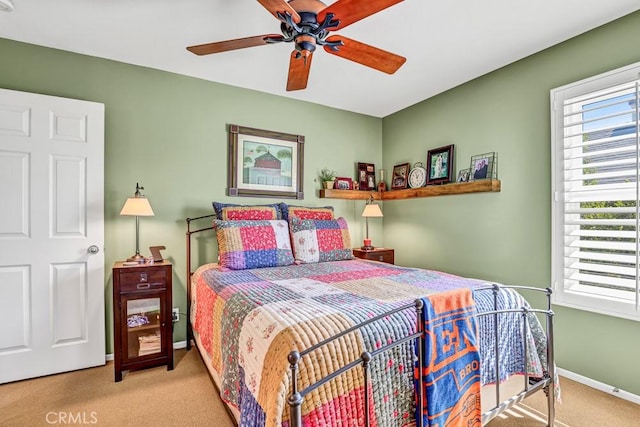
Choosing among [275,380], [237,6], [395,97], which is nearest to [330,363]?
[275,380]

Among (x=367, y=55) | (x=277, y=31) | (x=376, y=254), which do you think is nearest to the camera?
(x=367, y=55)

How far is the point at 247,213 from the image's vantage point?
116 inches

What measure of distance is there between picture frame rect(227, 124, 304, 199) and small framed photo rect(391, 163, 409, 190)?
1256 mm

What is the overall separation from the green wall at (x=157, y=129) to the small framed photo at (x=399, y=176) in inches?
54.6

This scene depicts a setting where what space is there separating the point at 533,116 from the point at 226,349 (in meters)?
2.93

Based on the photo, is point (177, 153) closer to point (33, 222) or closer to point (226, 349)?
point (33, 222)

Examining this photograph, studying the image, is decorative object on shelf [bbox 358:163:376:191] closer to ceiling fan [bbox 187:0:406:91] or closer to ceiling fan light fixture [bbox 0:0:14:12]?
ceiling fan [bbox 187:0:406:91]

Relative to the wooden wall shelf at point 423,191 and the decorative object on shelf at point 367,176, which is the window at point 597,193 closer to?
the wooden wall shelf at point 423,191

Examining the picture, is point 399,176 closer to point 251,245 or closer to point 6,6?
point 251,245

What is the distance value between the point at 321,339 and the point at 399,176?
10.5 feet

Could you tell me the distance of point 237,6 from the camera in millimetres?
2105

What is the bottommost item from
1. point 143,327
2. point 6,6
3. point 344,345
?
point 143,327

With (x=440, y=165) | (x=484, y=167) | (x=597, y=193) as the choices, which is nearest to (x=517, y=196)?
(x=484, y=167)

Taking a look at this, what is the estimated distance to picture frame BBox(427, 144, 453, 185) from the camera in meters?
3.41
